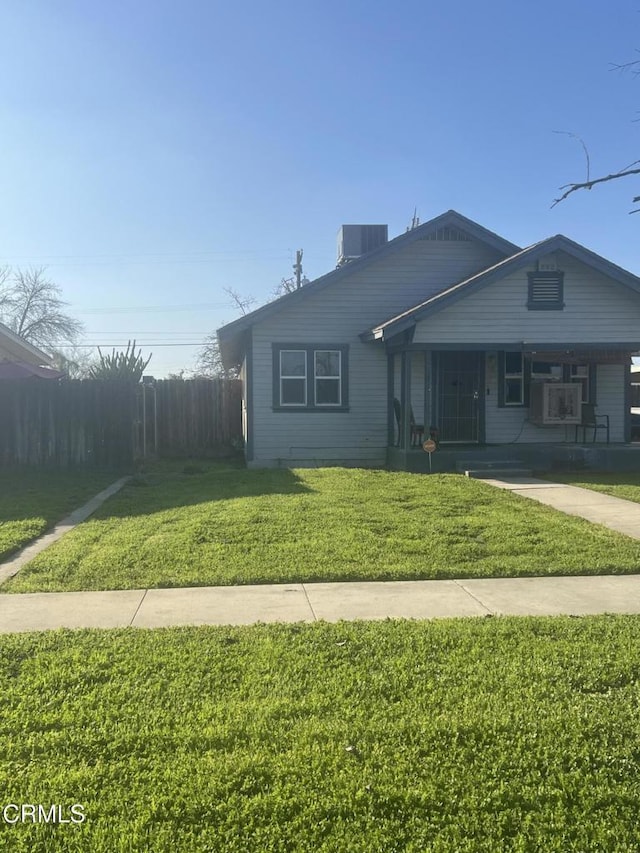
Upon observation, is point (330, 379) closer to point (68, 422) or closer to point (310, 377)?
point (310, 377)

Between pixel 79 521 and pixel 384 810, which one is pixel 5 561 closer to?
pixel 79 521

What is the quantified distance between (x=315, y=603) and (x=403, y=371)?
9731mm

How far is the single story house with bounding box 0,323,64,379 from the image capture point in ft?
48.8

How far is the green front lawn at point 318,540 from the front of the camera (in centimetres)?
646

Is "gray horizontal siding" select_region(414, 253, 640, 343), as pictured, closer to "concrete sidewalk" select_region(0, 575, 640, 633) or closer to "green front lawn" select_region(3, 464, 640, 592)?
"green front lawn" select_region(3, 464, 640, 592)

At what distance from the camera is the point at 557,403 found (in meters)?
15.6

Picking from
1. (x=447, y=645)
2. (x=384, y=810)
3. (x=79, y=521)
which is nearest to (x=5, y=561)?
(x=79, y=521)

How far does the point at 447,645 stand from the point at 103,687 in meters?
2.17

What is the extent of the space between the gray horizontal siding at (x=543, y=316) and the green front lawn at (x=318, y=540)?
428 cm

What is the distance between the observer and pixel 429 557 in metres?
7.00

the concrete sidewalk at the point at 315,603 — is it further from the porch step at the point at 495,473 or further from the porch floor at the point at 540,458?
the porch floor at the point at 540,458

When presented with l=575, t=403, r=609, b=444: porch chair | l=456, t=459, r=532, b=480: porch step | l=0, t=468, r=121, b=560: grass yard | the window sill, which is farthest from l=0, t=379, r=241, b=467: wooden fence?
l=575, t=403, r=609, b=444: porch chair

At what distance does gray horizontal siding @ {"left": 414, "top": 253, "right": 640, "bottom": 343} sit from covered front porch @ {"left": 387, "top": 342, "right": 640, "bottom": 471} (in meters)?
0.57

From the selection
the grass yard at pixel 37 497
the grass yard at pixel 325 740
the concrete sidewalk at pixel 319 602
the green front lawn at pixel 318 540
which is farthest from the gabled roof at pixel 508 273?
the grass yard at pixel 325 740
